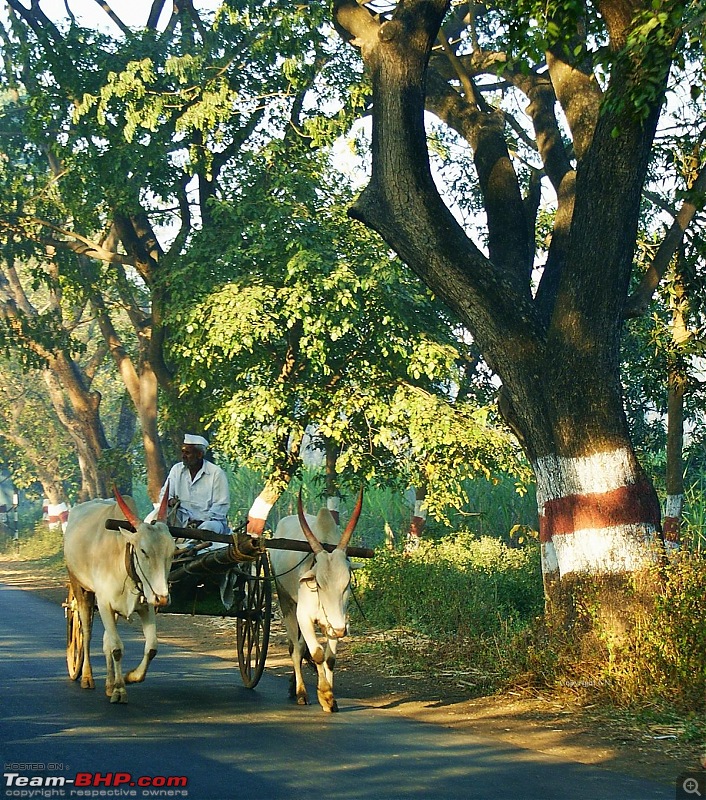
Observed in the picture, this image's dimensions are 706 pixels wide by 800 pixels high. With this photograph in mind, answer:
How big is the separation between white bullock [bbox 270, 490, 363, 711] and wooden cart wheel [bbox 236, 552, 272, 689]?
256 mm

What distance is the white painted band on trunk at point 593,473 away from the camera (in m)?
9.46

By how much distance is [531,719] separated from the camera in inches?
336

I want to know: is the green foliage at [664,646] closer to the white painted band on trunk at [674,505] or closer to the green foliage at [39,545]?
the white painted band on trunk at [674,505]

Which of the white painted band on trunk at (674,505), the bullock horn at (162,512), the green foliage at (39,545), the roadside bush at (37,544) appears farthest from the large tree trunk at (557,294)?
the roadside bush at (37,544)

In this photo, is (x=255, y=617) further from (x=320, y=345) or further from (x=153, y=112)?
(x=153, y=112)

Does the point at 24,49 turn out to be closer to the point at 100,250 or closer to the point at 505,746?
the point at 100,250

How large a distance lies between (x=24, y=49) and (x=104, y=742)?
12934mm

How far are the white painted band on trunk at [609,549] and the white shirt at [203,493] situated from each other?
287cm

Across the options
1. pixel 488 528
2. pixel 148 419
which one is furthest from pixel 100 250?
pixel 488 528

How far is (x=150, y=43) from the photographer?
54.8 ft

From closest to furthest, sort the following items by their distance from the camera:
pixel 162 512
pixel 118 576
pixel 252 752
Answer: pixel 252 752 → pixel 118 576 → pixel 162 512

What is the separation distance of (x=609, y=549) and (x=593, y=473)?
2.00 feet

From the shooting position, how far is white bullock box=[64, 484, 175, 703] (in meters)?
8.26

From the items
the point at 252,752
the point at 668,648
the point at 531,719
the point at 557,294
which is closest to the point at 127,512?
the point at 252,752
